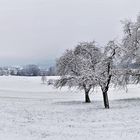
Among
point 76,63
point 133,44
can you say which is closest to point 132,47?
point 133,44

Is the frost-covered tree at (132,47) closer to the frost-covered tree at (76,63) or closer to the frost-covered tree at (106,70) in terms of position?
the frost-covered tree at (76,63)

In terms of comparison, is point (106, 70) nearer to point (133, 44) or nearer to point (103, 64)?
point (103, 64)

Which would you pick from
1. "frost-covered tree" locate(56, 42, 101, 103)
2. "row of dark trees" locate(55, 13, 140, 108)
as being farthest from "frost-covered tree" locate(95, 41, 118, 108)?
"frost-covered tree" locate(56, 42, 101, 103)

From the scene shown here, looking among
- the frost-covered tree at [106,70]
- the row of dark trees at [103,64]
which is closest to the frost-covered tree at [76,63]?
the row of dark trees at [103,64]

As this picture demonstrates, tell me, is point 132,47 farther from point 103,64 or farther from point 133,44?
point 103,64

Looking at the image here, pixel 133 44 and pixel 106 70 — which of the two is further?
pixel 133 44

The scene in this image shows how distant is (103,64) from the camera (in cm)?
3744

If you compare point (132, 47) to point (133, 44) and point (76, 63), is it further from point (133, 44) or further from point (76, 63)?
point (76, 63)

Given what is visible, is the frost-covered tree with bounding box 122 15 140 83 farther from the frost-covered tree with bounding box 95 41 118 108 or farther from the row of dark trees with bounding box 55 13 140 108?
the frost-covered tree with bounding box 95 41 118 108

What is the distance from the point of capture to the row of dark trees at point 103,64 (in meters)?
37.5

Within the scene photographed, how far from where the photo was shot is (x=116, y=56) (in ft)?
125

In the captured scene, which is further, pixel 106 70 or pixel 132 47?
pixel 132 47

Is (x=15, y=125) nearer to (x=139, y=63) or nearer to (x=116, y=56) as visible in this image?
(x=116, y=56)

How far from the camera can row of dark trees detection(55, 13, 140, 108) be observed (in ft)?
123
